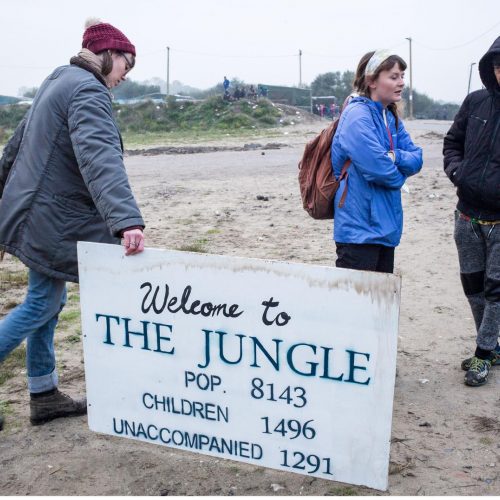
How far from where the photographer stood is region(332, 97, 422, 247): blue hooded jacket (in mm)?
3355

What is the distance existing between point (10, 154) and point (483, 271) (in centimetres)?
267

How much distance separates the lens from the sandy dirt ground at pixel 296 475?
115 inches

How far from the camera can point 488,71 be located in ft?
12.3

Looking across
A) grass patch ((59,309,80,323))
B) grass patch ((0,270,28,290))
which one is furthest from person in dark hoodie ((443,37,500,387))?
grass patch ((0,270,28,290))

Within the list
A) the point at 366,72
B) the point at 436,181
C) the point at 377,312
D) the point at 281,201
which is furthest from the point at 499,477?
the point at 436,181

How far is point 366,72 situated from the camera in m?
3.47

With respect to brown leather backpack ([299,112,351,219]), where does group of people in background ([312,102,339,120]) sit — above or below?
above

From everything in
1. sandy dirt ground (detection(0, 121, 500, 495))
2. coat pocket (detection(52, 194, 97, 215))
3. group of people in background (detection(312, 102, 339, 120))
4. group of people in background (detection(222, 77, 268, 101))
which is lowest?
sandy dirt ground (detection(0, 121, 500, 495))

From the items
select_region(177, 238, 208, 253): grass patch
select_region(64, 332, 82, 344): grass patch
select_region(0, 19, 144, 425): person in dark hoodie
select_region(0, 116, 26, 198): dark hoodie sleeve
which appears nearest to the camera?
select_region(0, 19, 144, 425): person in dark hoodie

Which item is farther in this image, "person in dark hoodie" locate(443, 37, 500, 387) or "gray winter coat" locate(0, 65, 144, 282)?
"person in dark hoodie" locate(443, 37, 500, 387)

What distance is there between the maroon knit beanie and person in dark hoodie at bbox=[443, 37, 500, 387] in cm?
196

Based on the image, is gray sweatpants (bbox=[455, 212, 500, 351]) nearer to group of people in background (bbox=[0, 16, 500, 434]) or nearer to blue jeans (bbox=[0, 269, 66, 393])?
group of people in background (bbox=[0, 16, 500, 434])

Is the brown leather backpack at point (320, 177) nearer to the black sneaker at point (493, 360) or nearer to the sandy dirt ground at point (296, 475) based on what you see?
the sandy dirt ground at point (296, 475)

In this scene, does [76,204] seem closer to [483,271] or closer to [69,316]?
[69,316]
